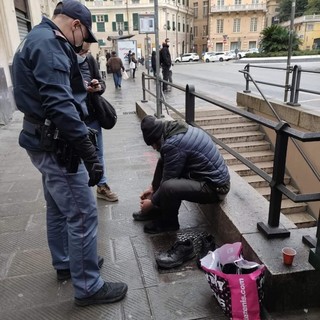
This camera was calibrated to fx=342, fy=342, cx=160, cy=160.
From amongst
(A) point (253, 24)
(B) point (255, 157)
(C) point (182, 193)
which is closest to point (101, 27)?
(A) point (253, 24)

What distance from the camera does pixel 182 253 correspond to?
8.54ft

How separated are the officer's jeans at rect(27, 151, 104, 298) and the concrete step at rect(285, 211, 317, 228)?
18.3 ft

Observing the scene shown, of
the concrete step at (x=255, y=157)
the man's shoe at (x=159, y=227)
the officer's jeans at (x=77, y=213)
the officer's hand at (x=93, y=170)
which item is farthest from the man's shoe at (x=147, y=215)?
the concrete step at (x=255, y=157)

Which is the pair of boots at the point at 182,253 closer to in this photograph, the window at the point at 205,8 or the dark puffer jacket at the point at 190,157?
the dark puffer jacket at the point at 190,157

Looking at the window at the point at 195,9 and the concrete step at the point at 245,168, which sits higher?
the window at the point at 195,9

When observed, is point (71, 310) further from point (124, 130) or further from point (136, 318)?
point (124, 130)

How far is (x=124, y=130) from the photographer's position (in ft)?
24.2

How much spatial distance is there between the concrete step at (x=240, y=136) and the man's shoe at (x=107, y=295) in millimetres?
6072

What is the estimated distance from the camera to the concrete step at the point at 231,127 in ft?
26.5

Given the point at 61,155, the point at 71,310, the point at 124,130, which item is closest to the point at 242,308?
the point at 71,310

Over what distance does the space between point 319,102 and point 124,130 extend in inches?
201

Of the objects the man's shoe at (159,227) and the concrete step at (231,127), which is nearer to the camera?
the man's shoe at (159,227)

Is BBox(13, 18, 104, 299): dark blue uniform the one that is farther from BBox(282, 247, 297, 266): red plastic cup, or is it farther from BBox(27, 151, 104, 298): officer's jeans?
BBox(282, 247, 297, 266): red plastic cup

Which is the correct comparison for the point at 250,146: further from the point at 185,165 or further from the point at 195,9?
the point at 195,9
